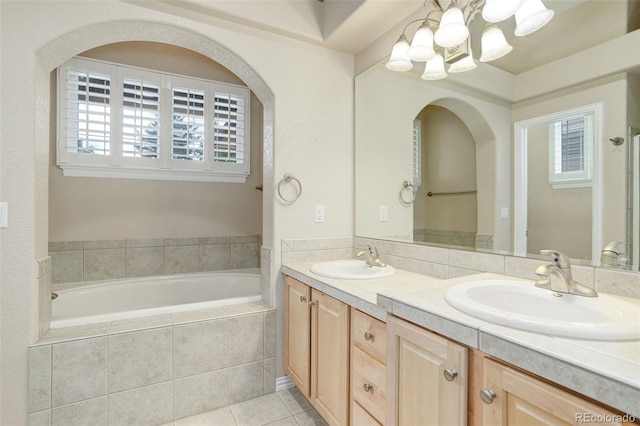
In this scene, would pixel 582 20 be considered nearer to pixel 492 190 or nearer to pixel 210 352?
pixel 492 190

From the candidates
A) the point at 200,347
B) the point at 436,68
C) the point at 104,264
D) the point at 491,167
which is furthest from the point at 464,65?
the point at 104,264

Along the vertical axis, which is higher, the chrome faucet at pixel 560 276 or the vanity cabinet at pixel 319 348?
the chrome faucet at pixel 560 276

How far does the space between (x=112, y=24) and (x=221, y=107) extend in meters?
1.49

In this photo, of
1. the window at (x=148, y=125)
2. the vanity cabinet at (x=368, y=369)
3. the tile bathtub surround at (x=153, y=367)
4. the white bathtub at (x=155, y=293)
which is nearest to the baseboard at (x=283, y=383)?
the tile bathtub surround at (x=153, y=367)

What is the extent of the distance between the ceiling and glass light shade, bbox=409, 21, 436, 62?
0.22m

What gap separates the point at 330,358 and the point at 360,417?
30cm

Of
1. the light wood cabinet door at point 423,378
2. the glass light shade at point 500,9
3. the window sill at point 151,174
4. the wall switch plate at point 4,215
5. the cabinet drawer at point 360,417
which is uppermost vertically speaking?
the glass light shade at point 500,9

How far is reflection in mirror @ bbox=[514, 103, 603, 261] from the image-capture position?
1169 mm

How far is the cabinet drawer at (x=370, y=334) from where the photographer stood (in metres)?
1.21

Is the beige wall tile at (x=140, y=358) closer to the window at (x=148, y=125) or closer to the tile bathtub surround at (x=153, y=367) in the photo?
the tile bathtub surround at (x=153, y=367)

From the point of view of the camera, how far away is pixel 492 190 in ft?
5.26

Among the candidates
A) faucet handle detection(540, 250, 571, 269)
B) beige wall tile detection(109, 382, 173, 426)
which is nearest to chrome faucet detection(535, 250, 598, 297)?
faucet handle detection(540, 250, 571, 269)

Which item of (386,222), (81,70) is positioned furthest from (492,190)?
(81,70)

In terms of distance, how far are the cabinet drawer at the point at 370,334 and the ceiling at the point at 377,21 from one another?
133 centimetres
